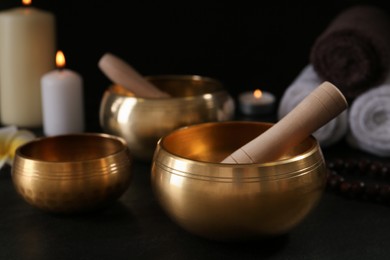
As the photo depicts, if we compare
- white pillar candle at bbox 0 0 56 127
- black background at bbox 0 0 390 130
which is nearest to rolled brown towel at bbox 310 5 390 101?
black background at bbox 0 0 390 130

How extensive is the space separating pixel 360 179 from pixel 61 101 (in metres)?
Answer: 0.58

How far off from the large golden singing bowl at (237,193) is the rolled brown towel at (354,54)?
1.34 feet

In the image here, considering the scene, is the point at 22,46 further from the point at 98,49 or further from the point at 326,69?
the point at 326,69

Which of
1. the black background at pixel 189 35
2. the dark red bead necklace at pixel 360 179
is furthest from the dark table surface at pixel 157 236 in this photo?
the black background at pixel 189 35

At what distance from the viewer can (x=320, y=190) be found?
695 mm

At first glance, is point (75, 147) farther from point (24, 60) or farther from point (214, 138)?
point (24, 60)

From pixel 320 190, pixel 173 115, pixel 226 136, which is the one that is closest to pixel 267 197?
pixel 320 190

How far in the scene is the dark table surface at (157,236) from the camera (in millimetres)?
709

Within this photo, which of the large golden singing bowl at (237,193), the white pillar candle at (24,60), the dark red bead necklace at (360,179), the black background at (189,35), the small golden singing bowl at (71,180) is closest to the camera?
the large golden singing bowl at (237,193)

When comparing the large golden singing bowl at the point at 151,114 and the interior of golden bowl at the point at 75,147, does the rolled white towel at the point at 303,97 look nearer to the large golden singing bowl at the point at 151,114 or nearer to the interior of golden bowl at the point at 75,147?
the large golden singing bowl at the point at 151,114

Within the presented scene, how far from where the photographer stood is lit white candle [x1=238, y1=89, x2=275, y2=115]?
1.32 metres

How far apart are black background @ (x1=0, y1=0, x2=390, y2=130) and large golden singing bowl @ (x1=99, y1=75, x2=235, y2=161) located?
0.33 meters

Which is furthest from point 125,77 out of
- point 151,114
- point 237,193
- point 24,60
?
point 237,193

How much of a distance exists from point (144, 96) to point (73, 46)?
41cm
